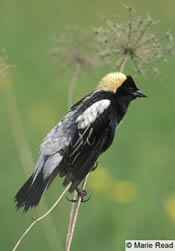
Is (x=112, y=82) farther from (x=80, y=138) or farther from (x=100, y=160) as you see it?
(x=100, y=160)

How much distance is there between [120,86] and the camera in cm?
322

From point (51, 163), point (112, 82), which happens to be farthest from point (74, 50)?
point (51, 163)

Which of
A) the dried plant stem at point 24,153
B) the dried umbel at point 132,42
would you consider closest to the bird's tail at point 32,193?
the dried plant stem at point 24,153

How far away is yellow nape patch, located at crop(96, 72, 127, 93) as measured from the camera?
320 centimetres

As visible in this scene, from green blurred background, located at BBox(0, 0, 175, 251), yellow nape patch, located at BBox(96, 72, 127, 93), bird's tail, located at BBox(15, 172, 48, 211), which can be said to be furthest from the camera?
green blurred background, located at BBox(0, 0, 175, 251)

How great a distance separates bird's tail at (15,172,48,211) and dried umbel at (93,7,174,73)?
53 centimetres

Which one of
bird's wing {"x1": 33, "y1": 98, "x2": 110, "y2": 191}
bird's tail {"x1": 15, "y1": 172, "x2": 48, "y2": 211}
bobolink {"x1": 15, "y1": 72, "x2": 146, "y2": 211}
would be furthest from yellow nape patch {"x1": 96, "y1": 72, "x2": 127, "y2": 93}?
bird's tail {"x1": 15, "y1": 172, "x2": 48, "y2": 211}

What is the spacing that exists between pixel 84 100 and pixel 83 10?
2.47m

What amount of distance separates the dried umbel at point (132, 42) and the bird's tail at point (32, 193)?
532mm

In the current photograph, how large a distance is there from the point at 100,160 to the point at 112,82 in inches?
39.1

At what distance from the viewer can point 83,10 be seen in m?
5.50

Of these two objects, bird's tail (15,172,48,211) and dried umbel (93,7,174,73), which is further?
dried umbel (93,7,174,73)

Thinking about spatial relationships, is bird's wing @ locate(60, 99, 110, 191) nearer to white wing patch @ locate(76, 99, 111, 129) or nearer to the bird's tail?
white wing patch @ locate(76, 99, 111, 129)
